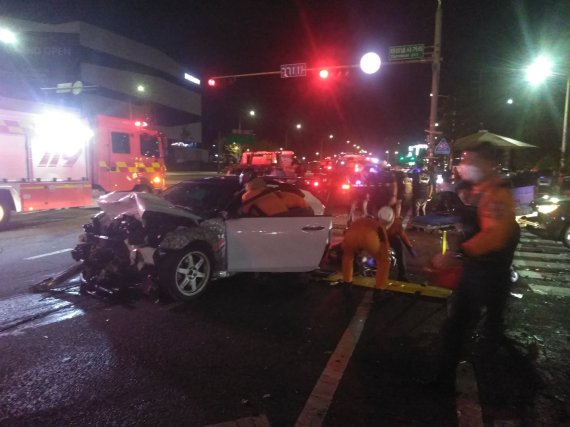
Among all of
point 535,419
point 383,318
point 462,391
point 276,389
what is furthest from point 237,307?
point 535,419

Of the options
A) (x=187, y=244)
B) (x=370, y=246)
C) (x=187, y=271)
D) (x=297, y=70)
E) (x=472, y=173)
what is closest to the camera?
(x=472, y=173)

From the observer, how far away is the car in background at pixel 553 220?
10.1 metres

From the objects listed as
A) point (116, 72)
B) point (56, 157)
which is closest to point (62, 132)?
point (56, 157)

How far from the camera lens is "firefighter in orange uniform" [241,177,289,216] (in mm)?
6312

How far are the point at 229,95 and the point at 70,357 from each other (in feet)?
222

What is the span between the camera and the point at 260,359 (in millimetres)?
4285

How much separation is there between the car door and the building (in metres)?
30.6

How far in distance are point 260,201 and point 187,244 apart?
3.90 ft

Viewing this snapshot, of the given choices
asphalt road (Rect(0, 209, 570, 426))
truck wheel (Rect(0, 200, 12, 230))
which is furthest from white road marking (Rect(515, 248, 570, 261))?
truck wheel (Rect(0, 200, 12, 230))

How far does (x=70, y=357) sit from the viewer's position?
4.30 meters

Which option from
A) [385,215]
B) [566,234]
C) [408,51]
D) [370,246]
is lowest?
[566,234]

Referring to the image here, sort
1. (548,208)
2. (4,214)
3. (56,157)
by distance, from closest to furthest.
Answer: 1. (548,208)
2. (4,214)
3. (56,157)

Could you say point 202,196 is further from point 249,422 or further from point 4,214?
point 4,214

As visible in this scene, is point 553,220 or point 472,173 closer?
point 472,173
